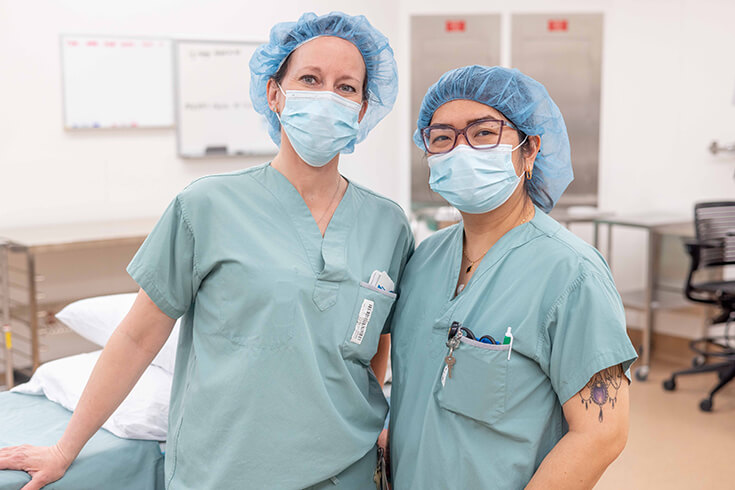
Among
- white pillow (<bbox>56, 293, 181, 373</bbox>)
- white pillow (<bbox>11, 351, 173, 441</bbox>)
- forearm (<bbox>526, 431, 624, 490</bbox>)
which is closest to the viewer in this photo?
forearm (<bbox>526, 431, 624, 490</bbox>)

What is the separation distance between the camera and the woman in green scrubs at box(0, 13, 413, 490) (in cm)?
126

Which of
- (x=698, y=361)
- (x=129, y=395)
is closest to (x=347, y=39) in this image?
(x=129, y=395)

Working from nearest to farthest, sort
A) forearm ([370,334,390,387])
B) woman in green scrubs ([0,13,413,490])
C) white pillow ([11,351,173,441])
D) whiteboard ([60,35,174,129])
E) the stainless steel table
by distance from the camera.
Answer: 1. woman in green scrubs ([0,13,413,490])
2. forearm ([370,334,390,387])
3. white pillow ([11,351,173,441])
4. whiteboard ([60,35,174,129])
5. the stainless steel table

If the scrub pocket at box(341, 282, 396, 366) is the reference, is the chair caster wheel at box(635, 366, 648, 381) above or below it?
below

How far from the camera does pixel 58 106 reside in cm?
361

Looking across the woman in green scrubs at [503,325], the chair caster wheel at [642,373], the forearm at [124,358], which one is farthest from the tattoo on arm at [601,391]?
the chair caster wheel at [642,373]

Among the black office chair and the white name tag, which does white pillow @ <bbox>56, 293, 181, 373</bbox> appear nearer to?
the white name tag

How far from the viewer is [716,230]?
3.77 metres

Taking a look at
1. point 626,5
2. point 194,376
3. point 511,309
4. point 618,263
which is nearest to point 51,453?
point 194,376

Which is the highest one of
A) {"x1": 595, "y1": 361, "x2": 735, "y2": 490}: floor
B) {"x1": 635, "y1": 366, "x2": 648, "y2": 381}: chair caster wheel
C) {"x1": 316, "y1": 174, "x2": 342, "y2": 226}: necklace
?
{"x1": 316, "y1": 174, "x2": 342, "y2": 226}: necklace

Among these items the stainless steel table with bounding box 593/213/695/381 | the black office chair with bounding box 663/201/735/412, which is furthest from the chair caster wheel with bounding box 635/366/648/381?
the black office chair with bounding box 663/201/735/412

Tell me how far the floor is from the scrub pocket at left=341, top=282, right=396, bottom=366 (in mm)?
1804

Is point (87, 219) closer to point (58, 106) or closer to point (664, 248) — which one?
point (58, 106)

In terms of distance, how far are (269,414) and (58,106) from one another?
288 cm
